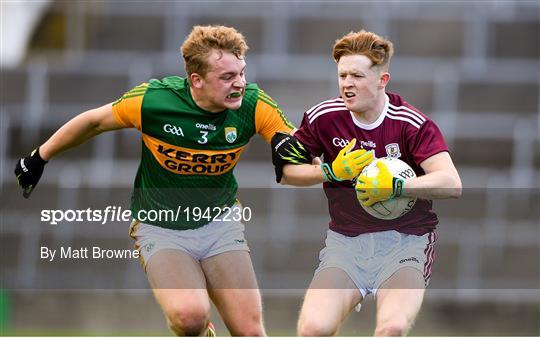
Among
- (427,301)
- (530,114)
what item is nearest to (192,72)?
(427,301)

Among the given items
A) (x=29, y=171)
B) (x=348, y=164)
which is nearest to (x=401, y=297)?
(x=348, y=164)

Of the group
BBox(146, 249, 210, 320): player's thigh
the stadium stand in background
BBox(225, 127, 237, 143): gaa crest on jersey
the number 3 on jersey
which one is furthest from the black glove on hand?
the stadium stand in background

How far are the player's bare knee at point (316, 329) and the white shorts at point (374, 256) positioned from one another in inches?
17.6

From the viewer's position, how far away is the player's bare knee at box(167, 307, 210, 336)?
707 centimetres

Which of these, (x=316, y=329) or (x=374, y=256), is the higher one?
(x=374, y=256)

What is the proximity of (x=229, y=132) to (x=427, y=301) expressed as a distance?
680 cm

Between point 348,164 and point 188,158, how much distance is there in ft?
3.68

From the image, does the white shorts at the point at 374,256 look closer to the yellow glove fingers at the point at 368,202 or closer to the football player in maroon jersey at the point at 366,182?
the football player in maroon jersey at the point at 366,182

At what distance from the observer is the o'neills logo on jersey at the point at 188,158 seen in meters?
7.45

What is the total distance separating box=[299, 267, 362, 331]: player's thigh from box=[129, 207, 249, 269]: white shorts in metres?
0.79

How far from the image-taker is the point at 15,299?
44.9 ft

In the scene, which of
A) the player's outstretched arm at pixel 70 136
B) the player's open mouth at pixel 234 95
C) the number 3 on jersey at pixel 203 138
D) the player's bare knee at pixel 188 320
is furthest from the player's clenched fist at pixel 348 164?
the player's outstretched arm at pixel 70 136

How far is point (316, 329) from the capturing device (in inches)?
263

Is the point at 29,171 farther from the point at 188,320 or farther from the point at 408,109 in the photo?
the point at 408,109
